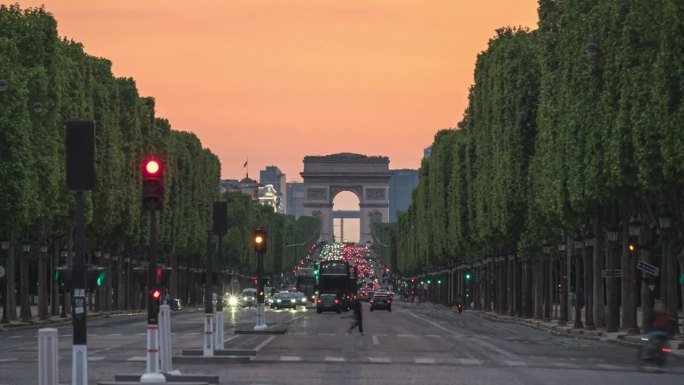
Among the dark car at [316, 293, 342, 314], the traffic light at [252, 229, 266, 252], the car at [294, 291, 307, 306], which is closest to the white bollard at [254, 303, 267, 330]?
the traffic light at [252, 229, 266, 252]

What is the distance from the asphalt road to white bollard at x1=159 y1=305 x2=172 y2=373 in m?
1.55

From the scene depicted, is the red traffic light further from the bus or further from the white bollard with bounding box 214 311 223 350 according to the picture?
the bus

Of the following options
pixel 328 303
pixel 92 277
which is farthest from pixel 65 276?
pixel 328 303

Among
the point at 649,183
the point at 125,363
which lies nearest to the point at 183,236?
the point at 649,183

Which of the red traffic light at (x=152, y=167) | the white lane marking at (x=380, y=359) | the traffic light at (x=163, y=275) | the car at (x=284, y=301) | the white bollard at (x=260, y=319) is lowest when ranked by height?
the car at (x=284, y=301)

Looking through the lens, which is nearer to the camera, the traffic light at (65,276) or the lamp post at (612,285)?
the traffic light at (65,276)

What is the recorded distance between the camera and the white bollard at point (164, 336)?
32.6 metres

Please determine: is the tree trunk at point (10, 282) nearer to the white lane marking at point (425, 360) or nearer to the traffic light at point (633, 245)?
the traffic light at point (633, 245)

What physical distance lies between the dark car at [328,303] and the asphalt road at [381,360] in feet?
174

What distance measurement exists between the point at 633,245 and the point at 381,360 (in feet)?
81.2

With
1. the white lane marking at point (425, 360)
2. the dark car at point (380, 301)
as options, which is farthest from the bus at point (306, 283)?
the white lane marking at point (425, 360)

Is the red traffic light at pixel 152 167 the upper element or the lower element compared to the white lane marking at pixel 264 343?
upper

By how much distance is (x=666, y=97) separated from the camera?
169ft

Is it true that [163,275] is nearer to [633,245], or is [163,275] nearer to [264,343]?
[264,343]
